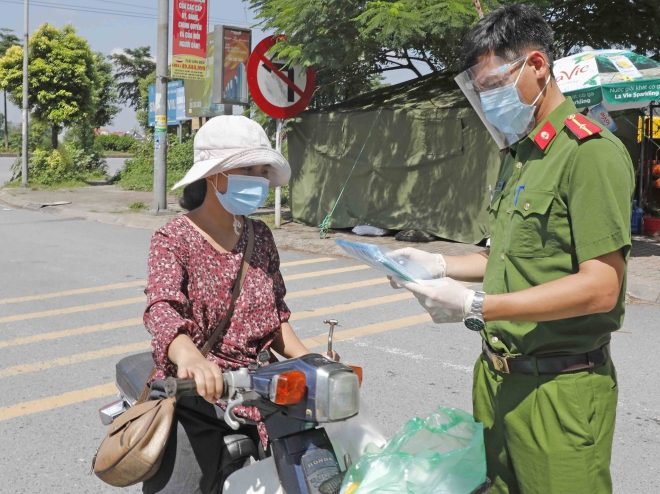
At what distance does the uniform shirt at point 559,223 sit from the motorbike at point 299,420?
49 centimetres

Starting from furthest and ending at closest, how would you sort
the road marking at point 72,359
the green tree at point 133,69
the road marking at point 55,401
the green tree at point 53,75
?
1. the green tree at point 133,69
2. the green tree at point 53,75
3. the road marking at point 72,359
4. the road marking at point 55,401

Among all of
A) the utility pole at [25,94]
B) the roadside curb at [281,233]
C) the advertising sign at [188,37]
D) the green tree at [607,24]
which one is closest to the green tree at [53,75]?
the utility pole at [25,94]

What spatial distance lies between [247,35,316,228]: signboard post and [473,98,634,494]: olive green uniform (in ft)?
32.3

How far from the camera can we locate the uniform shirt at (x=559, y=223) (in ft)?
6.11

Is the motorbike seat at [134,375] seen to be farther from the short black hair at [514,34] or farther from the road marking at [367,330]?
the road marking at [367,330]

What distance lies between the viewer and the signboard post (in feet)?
38.0

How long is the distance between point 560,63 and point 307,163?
5.35 metres

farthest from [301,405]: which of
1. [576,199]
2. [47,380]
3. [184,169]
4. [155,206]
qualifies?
[184,169]

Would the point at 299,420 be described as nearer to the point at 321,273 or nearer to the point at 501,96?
the point at 501,96

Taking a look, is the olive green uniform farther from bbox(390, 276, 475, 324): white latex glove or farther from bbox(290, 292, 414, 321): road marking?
bbox(290, 292, 414, 321): road marking

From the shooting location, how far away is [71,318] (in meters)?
6.90

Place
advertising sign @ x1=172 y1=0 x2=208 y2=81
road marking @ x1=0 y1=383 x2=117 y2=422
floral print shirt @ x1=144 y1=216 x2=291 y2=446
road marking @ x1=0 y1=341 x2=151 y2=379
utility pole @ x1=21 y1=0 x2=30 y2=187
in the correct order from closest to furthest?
floral print shirt @ x1=144 y1=216 x2=291 y2=446 → road marking @ x1=0 y1=383 x2=117 y2=422 → road marking @ x1=0 y1=341 x2=151 y2=379 → advertising sign @ x1=172 y1=0 x2=208 y2=81 → utility pole @ x1=21 y1=0 x2=30 y2=187

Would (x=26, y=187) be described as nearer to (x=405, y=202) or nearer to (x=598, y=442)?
(x=405, y=202)

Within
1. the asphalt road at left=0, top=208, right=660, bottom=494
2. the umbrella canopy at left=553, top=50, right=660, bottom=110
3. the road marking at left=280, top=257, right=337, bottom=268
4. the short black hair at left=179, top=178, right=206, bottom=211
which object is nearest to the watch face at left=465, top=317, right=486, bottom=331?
the short black hair at left=179, top=178, right=206, bottom=211
